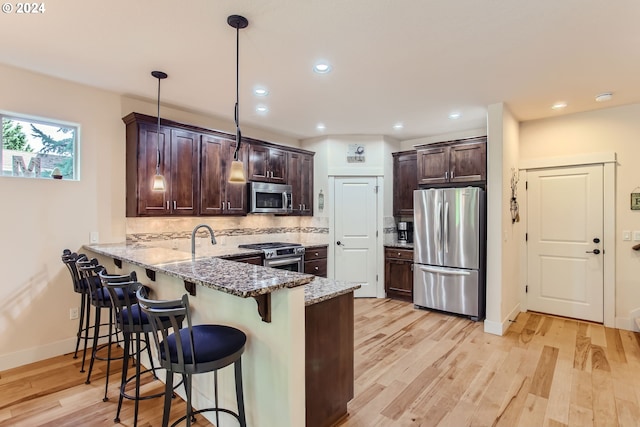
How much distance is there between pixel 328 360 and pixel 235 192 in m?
2.94

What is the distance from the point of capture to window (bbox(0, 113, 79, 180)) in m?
3.01

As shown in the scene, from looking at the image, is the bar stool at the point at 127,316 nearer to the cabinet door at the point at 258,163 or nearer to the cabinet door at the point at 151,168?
the cabinet door at the point at 151,168

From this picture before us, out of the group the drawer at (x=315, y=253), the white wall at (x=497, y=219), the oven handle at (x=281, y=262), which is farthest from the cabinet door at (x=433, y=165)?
the oven handle at (x=281, y=262)

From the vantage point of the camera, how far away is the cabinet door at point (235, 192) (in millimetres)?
4371

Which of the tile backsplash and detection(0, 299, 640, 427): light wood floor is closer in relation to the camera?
detection(0, 299, 640, 427): light wood floor

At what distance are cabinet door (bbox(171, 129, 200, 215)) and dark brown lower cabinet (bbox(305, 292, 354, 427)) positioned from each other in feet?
8.34

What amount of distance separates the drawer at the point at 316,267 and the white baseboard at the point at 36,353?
291cm

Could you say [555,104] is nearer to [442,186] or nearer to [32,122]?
→ [442,186]

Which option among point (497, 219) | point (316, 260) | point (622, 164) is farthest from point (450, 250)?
point (622, 164)

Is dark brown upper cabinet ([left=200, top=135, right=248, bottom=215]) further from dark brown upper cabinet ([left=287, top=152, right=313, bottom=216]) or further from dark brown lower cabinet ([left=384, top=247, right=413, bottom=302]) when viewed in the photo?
dark brown lower cabinet ([left=384, top=247, right=413, bottom=302])

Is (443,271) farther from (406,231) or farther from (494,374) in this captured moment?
(494,374)

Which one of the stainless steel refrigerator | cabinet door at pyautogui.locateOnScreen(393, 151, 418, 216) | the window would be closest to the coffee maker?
cabinet door at pyautogui.locateOnScreen(393, 151, 418, 216)

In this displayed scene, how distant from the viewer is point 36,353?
308cm

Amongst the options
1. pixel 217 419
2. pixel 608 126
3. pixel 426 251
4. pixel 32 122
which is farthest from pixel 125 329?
pixel 608 126
